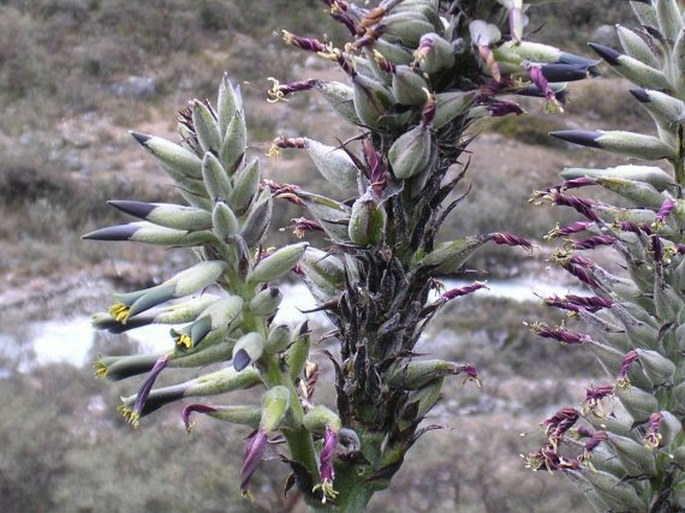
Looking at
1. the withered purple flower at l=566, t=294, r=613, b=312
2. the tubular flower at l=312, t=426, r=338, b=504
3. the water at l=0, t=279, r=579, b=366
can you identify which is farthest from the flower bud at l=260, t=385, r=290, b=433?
the water at l=0, t=279, r=579, b=366

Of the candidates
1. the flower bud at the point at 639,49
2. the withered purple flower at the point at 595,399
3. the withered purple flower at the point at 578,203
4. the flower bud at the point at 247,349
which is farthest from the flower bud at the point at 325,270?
the flower bud at the point at 639,49

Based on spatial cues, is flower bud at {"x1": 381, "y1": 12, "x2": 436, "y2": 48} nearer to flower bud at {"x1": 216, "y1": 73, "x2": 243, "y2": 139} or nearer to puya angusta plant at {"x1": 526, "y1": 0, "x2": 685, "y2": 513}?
flower bud at {"x1": 216, "y1": 73, "x2": 243, "y2": 139}

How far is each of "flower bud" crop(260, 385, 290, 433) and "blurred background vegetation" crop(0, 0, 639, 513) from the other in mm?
617

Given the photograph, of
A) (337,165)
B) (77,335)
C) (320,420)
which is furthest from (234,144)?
(77,335)

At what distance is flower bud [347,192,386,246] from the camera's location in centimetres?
183

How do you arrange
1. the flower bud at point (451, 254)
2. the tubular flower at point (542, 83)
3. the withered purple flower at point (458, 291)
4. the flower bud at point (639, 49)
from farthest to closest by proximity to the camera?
the flower bud at point (639, 49) → the withered purple flower at point (458, 291) → the flower bud at point (451, 254) → the tubular flower at point (542, 83)

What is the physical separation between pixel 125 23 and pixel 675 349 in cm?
3107

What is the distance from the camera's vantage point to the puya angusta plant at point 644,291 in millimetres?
2260

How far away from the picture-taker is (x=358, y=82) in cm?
182

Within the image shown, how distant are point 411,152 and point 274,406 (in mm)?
611

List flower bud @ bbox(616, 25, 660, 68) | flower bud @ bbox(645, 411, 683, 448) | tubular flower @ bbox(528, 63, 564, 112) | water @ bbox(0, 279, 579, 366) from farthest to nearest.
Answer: water @ bbox(0, 279, 579, 366) < flower bud @ bbox(616, 25, 660, 68) < flower bud @ bbox(645, 411, 683, 448) < tubular flower @ bbox(528, 63, 564, 112)

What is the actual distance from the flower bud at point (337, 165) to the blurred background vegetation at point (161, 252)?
0.18 meters

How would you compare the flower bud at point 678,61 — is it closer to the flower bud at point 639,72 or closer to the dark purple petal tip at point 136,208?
the flower bud at point 639,72

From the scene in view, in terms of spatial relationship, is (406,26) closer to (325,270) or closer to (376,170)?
(376,170)
